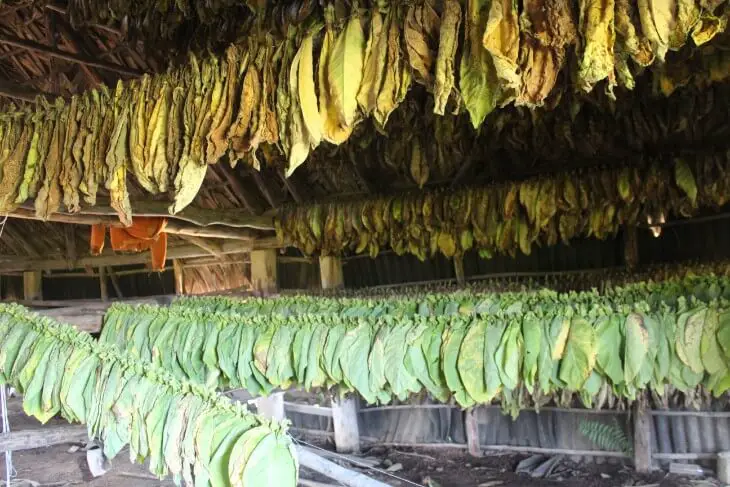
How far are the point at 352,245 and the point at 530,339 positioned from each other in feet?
12.0

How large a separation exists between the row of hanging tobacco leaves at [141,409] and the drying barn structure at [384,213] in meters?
0.01

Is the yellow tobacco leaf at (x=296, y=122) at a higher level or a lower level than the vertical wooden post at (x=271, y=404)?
higher

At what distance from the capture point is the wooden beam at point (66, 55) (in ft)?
16.6

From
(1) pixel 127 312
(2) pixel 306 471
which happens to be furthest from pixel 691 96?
(2) pixel 306 471

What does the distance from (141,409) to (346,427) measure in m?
5.26

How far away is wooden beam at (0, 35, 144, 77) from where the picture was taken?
5059 mm

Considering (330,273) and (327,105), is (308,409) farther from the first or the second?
(327,105)

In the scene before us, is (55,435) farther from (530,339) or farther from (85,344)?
(530,339)

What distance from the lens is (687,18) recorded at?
1509 mm

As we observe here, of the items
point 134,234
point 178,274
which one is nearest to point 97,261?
point 178,274

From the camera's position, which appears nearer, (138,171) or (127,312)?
(138,171)

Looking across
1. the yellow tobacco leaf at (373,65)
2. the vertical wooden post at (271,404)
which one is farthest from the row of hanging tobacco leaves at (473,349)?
the vertical wooden post at (271,404)

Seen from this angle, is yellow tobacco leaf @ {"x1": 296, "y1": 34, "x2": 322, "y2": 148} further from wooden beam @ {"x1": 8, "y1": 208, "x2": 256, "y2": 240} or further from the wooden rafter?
the wooden rafter

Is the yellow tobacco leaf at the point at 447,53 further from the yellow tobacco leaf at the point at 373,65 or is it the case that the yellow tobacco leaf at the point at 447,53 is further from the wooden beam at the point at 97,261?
the wooden beam at the point at 97,261
